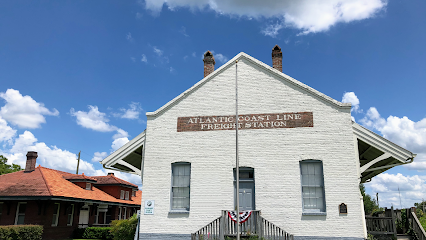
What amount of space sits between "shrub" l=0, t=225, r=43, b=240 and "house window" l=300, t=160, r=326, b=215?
56.1ft

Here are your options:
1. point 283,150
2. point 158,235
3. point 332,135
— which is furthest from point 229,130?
point 158,235

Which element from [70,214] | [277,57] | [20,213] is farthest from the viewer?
[70,214]

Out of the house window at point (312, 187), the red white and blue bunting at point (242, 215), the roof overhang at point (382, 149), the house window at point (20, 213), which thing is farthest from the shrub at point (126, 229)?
the roof overhang at point (382, 149)

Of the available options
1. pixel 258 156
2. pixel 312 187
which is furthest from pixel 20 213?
pixel 312 187

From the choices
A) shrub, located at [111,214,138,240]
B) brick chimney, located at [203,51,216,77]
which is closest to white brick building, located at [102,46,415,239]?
brick chimney, located at [203,51,216,77]

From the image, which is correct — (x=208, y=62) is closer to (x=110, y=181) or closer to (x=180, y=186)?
(x=180, y=186)

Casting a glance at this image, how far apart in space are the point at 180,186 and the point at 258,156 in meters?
3.60

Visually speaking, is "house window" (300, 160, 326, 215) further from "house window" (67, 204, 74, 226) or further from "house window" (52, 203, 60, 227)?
"house window" (67, 204, 74, 226)

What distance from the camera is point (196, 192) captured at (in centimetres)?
1355

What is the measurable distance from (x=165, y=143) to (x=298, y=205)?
6.22 m

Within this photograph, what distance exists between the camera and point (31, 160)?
87.6 ft

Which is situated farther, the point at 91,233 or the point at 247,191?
the point at 91,233

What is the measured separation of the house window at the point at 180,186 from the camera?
1374 centimetres

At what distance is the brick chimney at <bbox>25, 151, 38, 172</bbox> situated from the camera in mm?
26438
